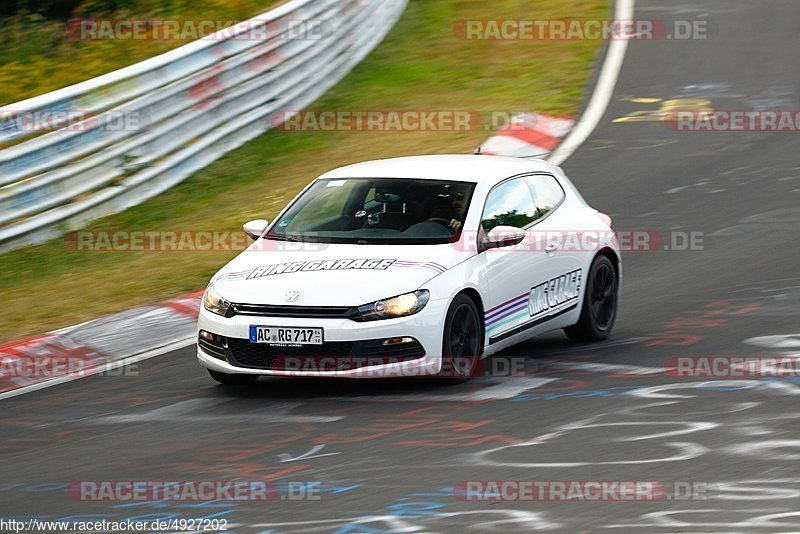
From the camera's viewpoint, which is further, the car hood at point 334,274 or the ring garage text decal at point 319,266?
the ring garage text decal at point 319,266

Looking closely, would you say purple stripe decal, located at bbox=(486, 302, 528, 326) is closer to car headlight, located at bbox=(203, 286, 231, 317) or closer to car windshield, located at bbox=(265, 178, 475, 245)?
car windshield, located at bbox=(265, 178, 475, 245)

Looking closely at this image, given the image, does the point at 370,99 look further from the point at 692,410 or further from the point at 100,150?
the point at 692,410

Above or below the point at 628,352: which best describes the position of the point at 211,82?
above

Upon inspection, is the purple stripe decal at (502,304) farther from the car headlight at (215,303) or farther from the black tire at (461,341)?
the car headlight at (215,303)

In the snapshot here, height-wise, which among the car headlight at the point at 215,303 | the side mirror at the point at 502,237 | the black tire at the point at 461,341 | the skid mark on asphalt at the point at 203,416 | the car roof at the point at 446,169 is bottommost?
the skid mark on asphalt at the point at 203,416

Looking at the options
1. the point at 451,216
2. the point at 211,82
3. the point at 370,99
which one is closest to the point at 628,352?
the point at 451,216

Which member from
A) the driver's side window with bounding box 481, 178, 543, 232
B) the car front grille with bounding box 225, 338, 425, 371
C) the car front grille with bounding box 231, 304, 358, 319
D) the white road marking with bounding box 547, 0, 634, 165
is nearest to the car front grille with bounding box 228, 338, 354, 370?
the car front grille with bounding box 225, 338, 425, 371

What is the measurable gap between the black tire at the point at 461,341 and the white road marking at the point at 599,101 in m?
6.87

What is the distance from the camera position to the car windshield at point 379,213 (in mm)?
9250

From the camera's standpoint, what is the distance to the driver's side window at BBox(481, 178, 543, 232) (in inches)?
374

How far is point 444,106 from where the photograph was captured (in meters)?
17.7

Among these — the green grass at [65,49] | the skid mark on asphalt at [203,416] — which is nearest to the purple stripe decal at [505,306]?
the skid mark on asphalt at [203,416]

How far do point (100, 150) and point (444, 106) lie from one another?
5034 mm

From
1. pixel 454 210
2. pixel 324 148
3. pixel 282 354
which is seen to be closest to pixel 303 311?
pixel 282 354
